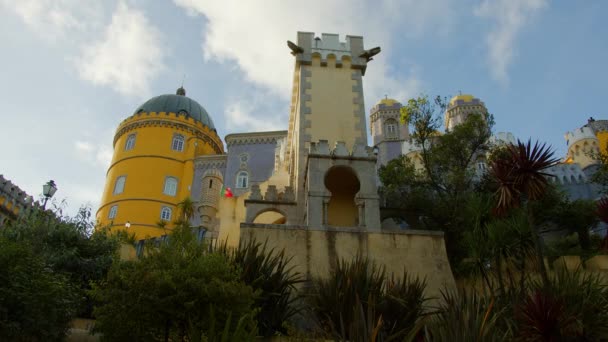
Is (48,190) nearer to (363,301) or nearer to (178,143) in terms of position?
(363,301)

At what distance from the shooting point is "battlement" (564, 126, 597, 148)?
4116 centimetres

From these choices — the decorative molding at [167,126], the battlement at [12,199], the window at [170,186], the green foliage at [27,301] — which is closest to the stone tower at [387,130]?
the decorative molding at [167,126]

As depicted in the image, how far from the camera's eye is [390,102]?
4697 cm

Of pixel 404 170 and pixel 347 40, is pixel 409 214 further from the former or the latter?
pixel 347 40

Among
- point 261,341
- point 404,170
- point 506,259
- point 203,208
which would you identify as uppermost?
point 203,208

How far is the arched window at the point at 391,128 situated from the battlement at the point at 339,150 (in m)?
29.4

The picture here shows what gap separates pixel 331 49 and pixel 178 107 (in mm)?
23766

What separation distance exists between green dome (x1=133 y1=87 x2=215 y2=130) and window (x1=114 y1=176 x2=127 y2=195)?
5971 millimetres

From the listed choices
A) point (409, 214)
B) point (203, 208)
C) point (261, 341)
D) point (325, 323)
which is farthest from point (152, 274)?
point (203, 208)

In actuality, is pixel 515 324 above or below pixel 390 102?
below

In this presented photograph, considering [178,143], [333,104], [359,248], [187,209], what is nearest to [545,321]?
[359,248]

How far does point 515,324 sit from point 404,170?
8791mm

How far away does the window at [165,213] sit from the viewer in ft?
112

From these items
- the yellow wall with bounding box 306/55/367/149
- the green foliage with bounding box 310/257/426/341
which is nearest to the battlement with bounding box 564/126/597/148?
the yellow wall with bounding box 306/55/367/149
